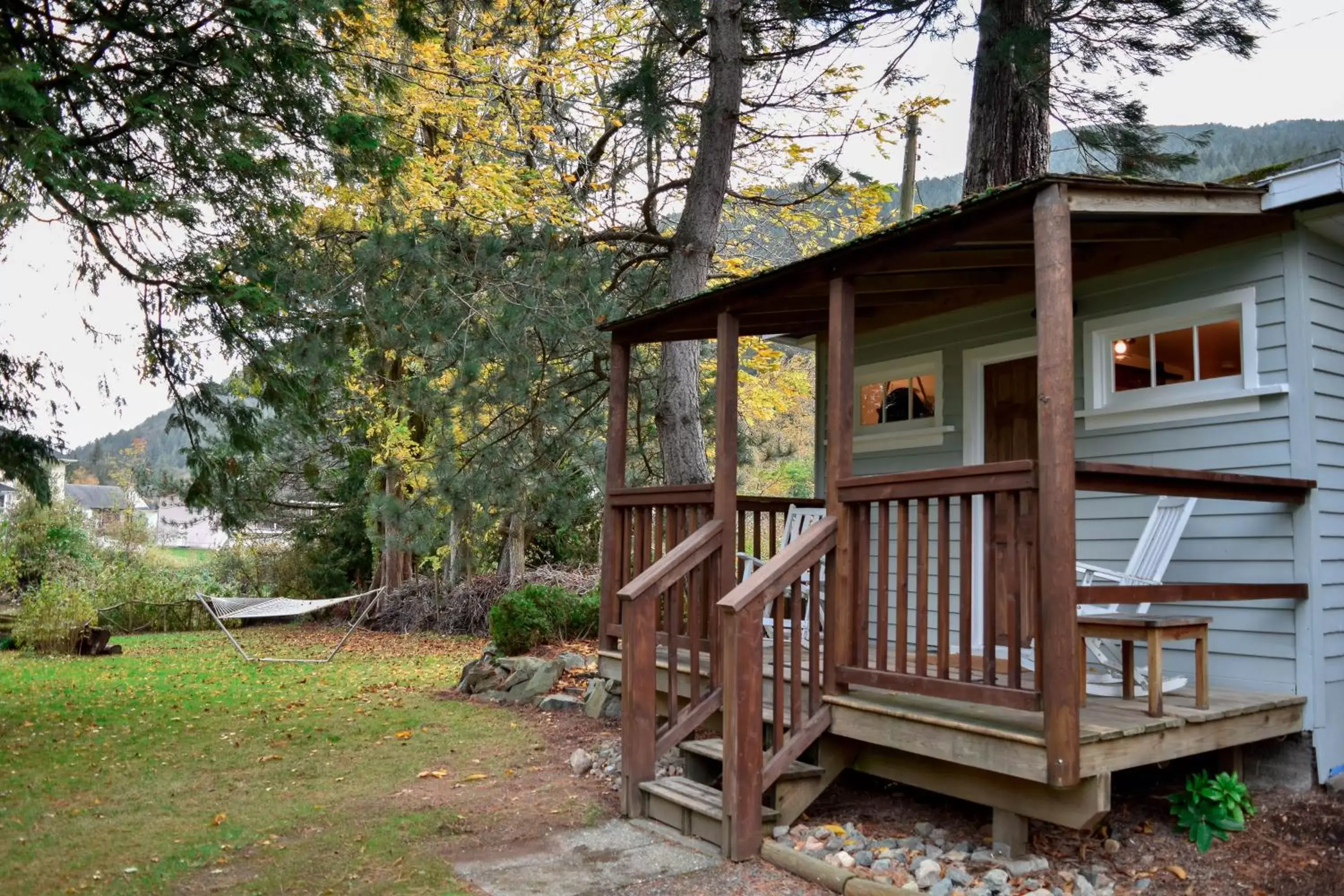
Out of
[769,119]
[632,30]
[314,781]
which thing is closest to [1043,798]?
[314,781]

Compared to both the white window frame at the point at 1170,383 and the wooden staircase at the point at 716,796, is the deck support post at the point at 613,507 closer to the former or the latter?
the wooden staircase at the point at 716,796

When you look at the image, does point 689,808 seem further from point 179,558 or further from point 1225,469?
point 179,558

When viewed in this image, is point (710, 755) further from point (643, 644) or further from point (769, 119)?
point (769, 119)

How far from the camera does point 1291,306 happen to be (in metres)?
4.57

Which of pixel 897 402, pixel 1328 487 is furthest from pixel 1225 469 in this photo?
pixel 897 402

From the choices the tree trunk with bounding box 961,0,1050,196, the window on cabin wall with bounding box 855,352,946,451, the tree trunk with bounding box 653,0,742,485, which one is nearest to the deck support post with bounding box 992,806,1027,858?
the window on cabin wall with bounding box 855,352,946,451

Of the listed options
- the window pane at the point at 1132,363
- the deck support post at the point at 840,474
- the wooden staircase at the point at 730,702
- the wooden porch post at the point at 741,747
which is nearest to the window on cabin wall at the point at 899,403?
the window pane at the point at 1132,363

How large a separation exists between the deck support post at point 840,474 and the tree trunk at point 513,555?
29.1ft

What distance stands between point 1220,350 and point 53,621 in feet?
42.9

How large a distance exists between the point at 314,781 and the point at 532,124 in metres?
9.51

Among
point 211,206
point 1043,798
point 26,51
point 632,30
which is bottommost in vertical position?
point 1043,798

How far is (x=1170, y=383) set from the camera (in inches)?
200

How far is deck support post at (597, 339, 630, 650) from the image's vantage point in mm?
6375

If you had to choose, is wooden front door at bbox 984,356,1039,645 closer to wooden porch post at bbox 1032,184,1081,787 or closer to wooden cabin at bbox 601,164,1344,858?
wooden cabin at bbox 601,164,1344,858
